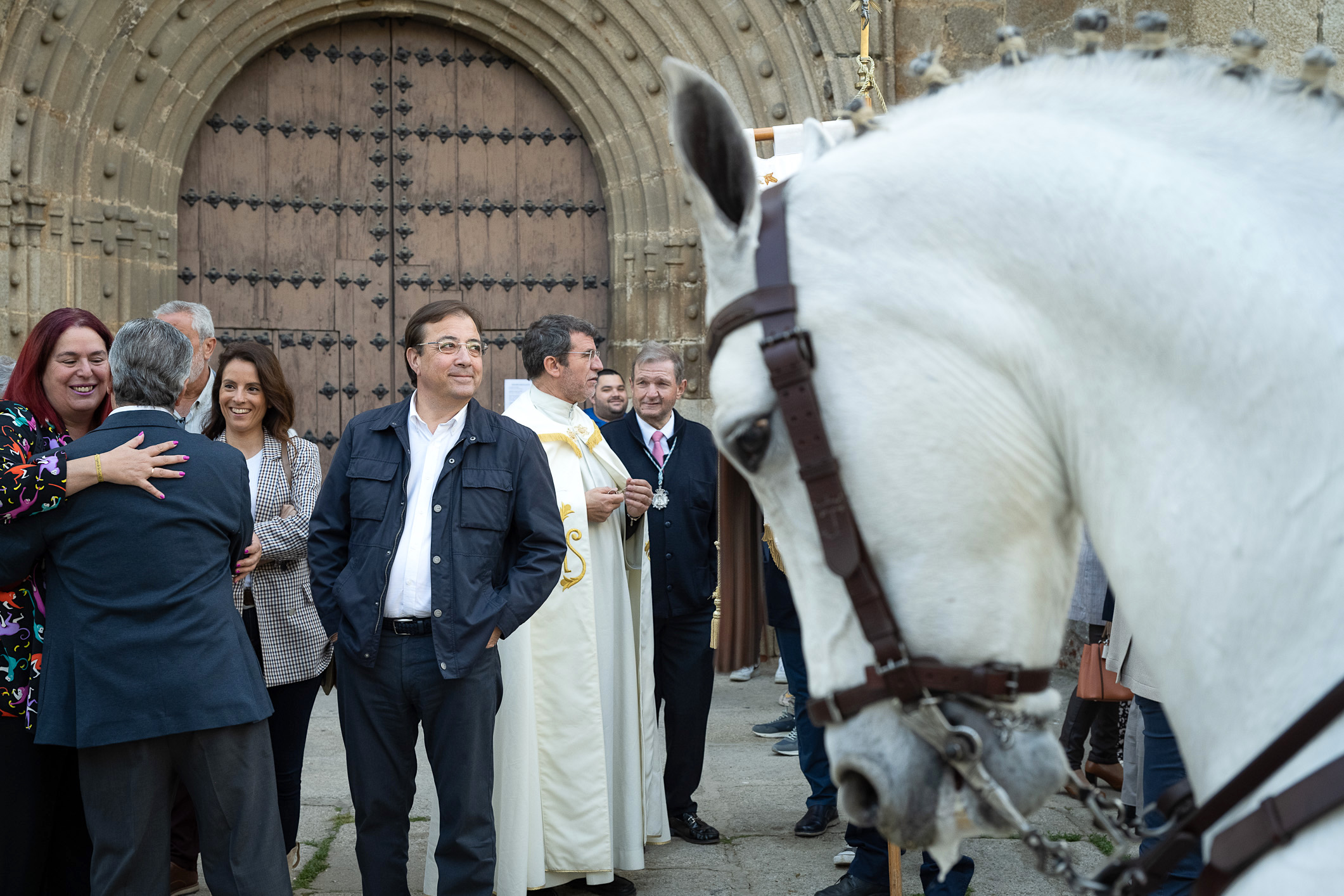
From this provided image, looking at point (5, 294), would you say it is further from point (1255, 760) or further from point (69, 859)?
point (1255, 760)

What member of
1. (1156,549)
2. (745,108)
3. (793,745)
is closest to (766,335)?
(1156,549)

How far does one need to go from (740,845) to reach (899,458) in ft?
11.9

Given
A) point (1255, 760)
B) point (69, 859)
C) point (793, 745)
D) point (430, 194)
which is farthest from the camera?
point (430, 194)

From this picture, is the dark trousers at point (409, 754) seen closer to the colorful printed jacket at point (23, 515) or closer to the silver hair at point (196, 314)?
the colorful printed jacket at point (23, 515)

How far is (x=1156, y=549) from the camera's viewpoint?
41.0 inches

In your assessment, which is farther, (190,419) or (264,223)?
(264,223)

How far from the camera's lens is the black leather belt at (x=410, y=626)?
3.30 m

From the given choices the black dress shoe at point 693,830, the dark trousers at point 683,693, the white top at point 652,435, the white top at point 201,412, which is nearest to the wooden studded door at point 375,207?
the white top at point 652,435

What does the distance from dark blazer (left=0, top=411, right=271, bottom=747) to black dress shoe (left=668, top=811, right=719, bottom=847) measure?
2.14 m

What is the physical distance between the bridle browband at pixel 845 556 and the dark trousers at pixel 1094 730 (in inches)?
154

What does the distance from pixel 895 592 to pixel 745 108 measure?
6186 millimetres

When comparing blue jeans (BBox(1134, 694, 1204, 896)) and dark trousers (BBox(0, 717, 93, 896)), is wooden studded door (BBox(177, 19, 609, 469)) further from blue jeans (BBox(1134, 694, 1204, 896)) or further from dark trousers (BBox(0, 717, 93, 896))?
blue jeans (BBox(1134, 694, 1204, 896))

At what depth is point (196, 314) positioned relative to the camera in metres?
4.59

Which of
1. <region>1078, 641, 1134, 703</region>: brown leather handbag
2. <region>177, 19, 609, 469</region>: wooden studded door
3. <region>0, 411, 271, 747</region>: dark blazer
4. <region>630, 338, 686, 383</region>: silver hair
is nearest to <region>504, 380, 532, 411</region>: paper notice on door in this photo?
<region>177, 19, 609, 469</region>: wooden studded door
